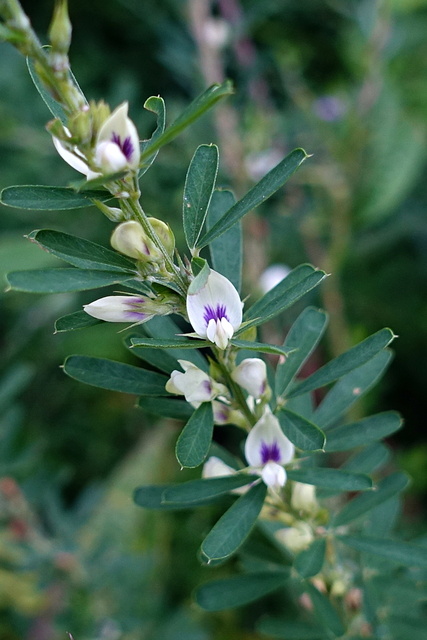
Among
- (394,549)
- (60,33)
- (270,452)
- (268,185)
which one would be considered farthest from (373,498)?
(60,33)

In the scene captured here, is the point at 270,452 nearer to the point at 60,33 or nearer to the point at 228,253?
the point at 228,253

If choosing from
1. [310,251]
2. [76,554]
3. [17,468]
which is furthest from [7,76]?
[76,554]

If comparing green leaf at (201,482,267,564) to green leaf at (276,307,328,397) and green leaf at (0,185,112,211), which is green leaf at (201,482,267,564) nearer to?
green leaf at (276,307,328,397)

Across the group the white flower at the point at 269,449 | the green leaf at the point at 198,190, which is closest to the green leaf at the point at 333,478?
the white flower at the point at 269,449

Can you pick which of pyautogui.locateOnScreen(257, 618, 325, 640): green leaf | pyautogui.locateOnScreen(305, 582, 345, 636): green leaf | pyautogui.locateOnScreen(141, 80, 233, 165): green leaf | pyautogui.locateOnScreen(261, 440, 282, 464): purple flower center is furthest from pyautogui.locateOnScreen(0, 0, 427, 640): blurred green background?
pyautogui.locateOnScreen(141, 80, 233, 165): green leaf

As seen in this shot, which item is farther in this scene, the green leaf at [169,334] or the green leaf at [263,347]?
the green leaf at [169,334]

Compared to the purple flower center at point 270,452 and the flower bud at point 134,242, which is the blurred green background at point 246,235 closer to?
the purple flower center at point 270,452
